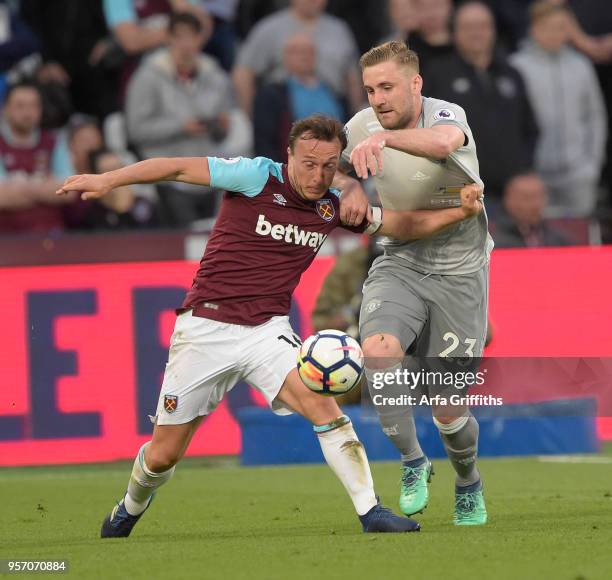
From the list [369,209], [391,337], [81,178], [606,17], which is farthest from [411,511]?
[606,17]

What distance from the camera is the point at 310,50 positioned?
14.9 meters

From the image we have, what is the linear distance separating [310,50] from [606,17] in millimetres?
3809

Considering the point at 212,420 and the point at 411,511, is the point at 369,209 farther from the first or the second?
the point at 212,420

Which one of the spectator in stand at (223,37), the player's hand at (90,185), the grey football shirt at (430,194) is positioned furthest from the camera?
the spectator in stand at (223,37)

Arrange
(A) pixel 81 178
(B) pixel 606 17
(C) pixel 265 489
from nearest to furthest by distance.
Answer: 1. (A) pixel 81 178
2. (C) pixel 265 489
3. (B) pixel 606 17

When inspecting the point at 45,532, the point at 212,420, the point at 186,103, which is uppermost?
the point at 186,103

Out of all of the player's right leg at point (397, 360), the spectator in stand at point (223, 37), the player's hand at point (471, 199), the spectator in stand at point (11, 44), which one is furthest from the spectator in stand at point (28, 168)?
the player's hand at point (471, 199)

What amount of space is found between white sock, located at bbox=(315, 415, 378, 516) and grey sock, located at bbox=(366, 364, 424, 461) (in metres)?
0.35

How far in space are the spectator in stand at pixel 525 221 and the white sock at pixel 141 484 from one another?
6334mm

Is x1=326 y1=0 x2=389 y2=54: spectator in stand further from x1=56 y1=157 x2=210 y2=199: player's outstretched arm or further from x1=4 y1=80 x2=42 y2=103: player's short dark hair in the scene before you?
x1=56 y1=157 x2=210 y2=199: player's outstretched arm

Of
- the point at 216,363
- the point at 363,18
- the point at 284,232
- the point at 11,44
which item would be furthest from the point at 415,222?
the point at 363,18

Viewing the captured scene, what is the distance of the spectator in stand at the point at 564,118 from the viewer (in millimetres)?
15602

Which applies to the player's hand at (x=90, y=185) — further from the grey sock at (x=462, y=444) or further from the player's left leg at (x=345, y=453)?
the grey sock at (x=462, y=444)

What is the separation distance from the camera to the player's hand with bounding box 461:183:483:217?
7.41m
